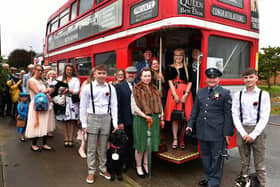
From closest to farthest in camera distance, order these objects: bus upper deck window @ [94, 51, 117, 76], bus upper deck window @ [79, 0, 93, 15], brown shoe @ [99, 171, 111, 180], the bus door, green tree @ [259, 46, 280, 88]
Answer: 1. brown shoe @ [99, 171, 111, 180]
2. the bus door
3. bus upper deck window @ [94, 51, 117, 76]
4. bus upper deck window @ [79, 0, 93, 15]
5. green tree @ [259, 46, 280, 88]

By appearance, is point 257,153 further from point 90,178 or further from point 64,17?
point 64,17

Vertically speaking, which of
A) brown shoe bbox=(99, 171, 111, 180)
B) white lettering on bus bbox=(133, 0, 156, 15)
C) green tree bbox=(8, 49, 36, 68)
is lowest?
brown shoe bbox=(99, 171, 111, 180)

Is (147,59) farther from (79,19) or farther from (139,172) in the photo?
(79,19)

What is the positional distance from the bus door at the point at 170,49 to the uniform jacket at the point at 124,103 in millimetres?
777

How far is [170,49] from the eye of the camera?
523cm

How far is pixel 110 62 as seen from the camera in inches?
194

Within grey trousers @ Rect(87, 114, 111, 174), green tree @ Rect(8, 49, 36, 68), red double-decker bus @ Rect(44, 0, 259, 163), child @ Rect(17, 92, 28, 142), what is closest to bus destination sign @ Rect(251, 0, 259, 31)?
red double-decker bus @ Rect(44, 0, 259, 163)

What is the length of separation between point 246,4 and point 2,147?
604 centimetres

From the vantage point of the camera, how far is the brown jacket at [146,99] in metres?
3.42

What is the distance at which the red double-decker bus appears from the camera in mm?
3443

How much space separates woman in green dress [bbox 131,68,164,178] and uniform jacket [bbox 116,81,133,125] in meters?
0.16

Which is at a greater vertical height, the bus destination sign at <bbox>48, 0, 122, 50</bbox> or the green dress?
the bus destination sign at <bbox>48, 0, 122, 50</bbox>

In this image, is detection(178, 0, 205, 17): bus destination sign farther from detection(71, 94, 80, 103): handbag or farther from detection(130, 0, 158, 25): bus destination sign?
detection(71, 94, 80, 103): handbag

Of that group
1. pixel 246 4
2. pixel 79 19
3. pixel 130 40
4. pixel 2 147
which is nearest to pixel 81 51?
pixel 79 19
